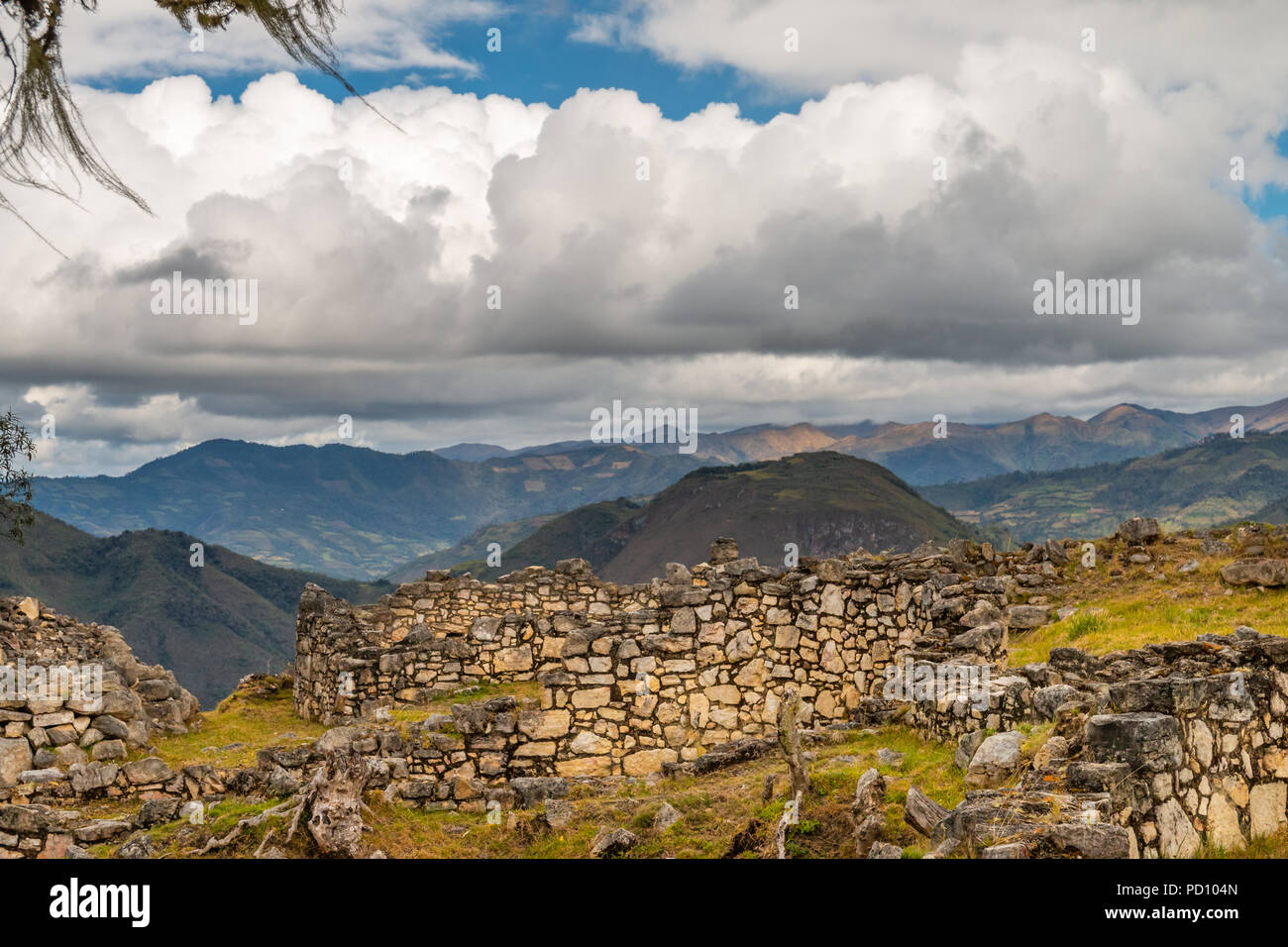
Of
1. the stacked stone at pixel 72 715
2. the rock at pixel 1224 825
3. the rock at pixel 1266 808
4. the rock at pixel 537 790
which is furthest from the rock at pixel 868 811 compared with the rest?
the stacked stone at pixel 72 715

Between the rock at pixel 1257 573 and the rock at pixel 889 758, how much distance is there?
13.5 meters

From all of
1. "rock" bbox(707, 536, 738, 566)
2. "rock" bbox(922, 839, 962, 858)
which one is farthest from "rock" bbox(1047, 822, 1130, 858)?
"rock" bbox(707, 536, 738, 566)

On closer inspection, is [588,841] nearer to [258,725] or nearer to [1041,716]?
[1041,716]

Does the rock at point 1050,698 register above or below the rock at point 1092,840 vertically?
above

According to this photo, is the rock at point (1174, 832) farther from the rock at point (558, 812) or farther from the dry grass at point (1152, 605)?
the dry grass at point (1152, 605)

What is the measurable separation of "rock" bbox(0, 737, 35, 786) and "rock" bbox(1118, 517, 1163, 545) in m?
26.1

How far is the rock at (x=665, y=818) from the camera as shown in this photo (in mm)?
11266

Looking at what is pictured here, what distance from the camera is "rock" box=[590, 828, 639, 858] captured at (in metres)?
10.7

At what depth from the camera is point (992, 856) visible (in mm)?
7359

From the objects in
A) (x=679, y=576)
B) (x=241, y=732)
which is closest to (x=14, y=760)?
(x=241, y=732)

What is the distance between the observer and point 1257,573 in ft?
69.8

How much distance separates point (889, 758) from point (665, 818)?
3216mm

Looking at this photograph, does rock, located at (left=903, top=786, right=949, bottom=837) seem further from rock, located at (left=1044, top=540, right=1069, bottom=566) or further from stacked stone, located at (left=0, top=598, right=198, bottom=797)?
rock, located at (left=1044, top=540, right=1069, bottom=566)
